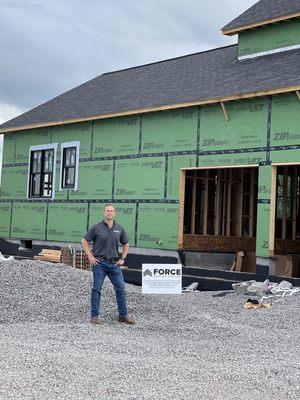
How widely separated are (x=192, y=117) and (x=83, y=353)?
1181 cm

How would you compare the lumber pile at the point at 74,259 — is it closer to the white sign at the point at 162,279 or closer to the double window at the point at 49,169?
the double window at the point at 49,169

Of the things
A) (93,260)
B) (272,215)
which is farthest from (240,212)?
(93,260)

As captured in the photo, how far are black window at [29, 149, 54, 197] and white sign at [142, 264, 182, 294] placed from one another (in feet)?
33.9

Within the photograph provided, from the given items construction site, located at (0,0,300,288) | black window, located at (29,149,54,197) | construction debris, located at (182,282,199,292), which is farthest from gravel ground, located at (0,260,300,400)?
black window, located at (29,149,54,197)

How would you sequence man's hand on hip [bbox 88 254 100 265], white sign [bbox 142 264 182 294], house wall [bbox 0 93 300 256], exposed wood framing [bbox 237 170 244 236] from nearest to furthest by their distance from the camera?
1. man's hand on hip [bbox 88 254 100 265]
2. white sign [bbox 142 264 182 294]
3. house wall [bbox 0 93 300 256]
4. exposed wood framing [bbox 237 170 244 236]

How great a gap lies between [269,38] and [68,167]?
820 centimetres

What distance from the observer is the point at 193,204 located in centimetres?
2066

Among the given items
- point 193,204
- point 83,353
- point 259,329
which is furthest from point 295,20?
point 83,353

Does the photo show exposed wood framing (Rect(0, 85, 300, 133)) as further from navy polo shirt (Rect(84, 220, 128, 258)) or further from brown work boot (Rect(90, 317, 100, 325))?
brown work boot (Rect(90, 317, 100, 325))

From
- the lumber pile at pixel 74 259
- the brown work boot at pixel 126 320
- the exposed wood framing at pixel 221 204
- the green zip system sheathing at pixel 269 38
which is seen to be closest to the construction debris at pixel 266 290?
the brown work boot at pixel 126 320

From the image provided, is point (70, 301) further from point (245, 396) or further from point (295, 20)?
point (295, 20)

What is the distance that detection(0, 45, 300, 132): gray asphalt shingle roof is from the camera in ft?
58.2

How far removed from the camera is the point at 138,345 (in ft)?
29.0

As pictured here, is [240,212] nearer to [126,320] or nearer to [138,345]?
[126,320]
